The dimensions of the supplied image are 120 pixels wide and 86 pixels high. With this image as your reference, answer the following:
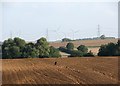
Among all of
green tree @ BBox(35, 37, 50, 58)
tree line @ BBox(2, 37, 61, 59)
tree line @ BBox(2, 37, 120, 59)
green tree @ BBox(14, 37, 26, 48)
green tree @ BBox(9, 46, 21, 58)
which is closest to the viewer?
tree line @ BBox(2, 37, 120, 59)

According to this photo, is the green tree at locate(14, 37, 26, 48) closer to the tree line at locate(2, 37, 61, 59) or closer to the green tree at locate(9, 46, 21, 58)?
the tree line at locate(2, 37, 61, 59)

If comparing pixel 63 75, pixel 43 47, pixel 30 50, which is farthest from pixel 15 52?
pixel 63 75

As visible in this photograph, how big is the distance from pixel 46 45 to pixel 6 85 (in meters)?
52.1

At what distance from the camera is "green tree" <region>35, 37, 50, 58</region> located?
2755 inches

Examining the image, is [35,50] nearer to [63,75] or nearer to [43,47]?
[43,47]

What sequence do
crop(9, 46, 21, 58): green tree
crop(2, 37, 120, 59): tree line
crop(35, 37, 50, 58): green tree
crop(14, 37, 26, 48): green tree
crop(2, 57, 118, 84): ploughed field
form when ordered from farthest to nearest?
crop(14, 37, 26, 48): green tree → crop(35, 37, 50, 58): green tree → crop(9, 46, 21, 58): green tree → crop(2, 37, 120, 59): tree line → crop(2, 57, 118, 84): ploughed field

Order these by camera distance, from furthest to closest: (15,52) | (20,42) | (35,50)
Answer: (20,42)
(15,52)
(35,50)

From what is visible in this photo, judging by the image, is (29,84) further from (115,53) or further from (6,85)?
(115,53)

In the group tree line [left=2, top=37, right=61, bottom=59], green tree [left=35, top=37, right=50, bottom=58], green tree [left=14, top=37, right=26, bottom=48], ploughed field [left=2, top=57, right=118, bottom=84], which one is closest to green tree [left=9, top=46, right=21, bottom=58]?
tree line [left=2, top=37, right=61, bottom=59]

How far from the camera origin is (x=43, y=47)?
7212cm

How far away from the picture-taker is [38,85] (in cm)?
1986

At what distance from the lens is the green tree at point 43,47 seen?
6998 centimetres

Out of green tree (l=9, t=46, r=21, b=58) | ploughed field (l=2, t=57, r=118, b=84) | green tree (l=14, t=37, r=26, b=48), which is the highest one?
green tree (l=14, t=37, r=26, b=48)

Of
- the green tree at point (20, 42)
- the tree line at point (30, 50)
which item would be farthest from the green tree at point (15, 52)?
the green tree at point (20, 42)
